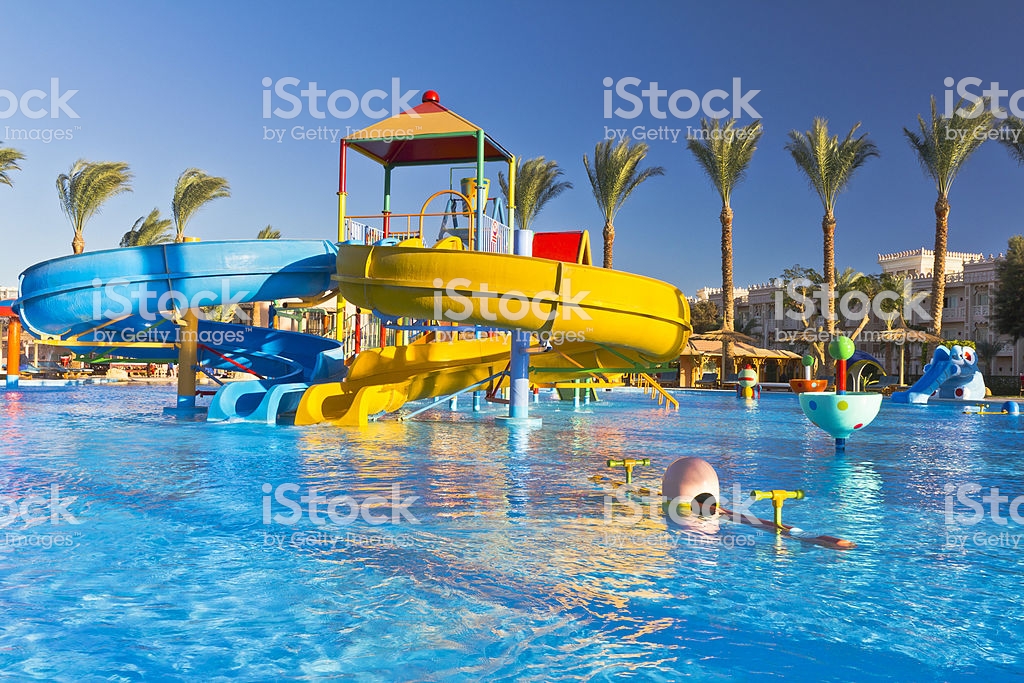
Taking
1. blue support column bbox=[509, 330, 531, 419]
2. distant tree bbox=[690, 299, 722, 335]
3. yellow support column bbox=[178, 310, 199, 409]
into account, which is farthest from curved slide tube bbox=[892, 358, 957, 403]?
distant tree bbox=[690, 299, 722, 335]

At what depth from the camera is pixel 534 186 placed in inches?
1393

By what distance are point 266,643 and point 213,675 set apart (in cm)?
30

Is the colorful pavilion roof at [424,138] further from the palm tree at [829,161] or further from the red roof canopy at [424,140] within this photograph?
the palm tree at [829,161]

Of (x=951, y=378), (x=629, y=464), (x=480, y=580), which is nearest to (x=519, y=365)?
(x=629, y=464)

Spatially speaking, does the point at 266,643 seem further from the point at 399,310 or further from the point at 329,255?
the point at 329,255

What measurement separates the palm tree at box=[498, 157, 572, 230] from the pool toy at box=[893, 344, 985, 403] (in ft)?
54.9

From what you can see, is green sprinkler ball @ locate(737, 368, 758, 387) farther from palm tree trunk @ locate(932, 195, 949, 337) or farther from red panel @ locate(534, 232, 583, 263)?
Result: red panel @ locate(534, 232, 583, 263)

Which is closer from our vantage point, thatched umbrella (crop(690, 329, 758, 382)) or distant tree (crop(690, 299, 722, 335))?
thatched umbrella (crop(690, 329, 758, 382))

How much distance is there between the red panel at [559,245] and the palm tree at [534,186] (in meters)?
21.0

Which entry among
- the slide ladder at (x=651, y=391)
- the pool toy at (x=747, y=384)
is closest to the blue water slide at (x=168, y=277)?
the slide ladder at (x=651, y=391)

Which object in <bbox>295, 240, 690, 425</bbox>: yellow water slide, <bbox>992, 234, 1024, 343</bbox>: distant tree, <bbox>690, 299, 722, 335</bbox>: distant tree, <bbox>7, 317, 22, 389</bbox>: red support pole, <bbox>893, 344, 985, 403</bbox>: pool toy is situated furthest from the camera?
<bbox>690, 299, 722, 335</bbox>: distant tree

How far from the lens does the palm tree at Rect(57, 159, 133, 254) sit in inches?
1256

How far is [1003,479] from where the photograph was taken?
786cm

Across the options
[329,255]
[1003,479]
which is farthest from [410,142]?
[1003,479]
